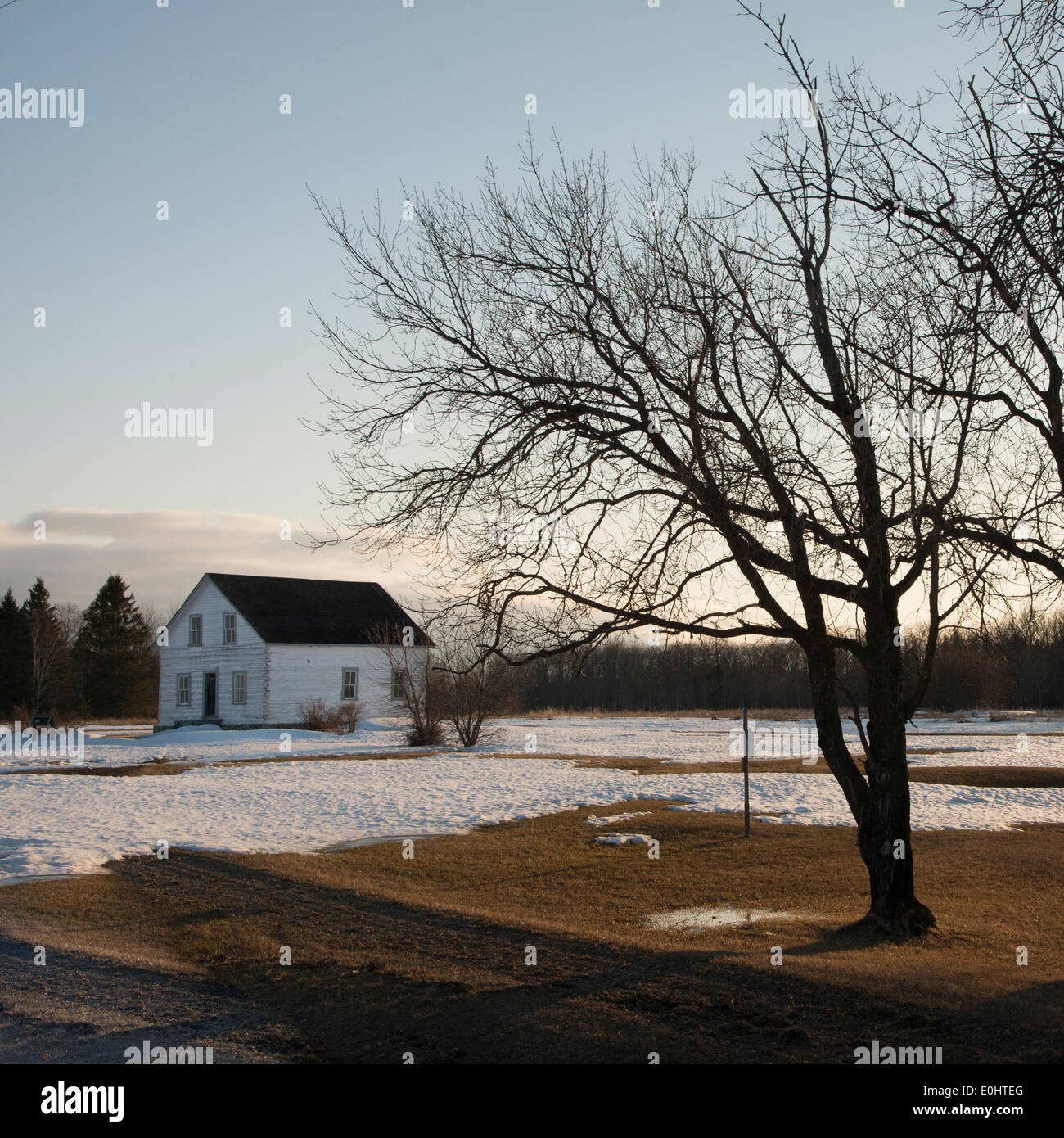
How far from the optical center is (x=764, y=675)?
21.2 meters

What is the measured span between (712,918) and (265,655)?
33692mm

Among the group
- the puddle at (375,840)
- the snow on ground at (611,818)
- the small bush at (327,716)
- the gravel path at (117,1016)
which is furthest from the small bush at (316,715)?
the gravel path at (117,1016)

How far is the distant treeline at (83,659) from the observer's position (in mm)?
68375

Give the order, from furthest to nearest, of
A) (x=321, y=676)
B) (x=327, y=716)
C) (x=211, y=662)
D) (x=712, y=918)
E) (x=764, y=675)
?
(x=211, y=662)
(x=321, y=676)
(x=327, y=716)
(x=764, y=675)
(x=712, y=918)

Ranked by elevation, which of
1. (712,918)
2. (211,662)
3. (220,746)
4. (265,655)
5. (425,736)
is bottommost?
(220,746)

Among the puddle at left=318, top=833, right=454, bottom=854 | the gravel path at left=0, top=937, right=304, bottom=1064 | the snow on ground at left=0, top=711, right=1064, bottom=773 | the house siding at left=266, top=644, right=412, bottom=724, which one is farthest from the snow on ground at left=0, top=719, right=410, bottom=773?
the gravel path at left=0, top=937, right=304, bottom=1064

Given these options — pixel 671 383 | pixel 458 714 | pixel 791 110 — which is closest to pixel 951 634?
pixel 671 383

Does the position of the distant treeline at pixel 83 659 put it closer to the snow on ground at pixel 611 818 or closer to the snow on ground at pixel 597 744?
the snow on ground at pixel 597 744

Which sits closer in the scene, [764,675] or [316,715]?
[764,675]

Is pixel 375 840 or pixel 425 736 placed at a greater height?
pixel 375 840

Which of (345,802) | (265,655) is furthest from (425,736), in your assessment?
(345,802)

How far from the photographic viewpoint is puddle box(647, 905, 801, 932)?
10.1 meters

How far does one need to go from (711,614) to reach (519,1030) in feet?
14.8

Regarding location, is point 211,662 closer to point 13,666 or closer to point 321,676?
point 321,676
